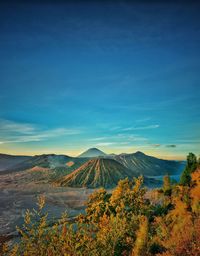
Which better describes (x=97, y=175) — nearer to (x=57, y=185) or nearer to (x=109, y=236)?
(x=57, y=185)

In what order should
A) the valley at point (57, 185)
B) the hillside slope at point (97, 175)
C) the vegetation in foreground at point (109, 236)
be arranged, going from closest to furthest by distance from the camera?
the vegetation in foreground at point (109, 236) → the valley at point (57, 185) → the hillside slope at point (97, 175)

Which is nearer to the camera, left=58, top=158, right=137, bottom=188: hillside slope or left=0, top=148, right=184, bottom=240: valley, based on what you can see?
left=0, top=148, right=184, bottom=240: valley

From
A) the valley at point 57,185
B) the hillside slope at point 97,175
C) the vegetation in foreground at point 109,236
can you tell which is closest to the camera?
the vegetation in foreground at point 109,236

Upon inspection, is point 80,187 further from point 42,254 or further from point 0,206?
point 42,254

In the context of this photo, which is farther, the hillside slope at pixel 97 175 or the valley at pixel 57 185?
the hillside slope at pixel 97 175

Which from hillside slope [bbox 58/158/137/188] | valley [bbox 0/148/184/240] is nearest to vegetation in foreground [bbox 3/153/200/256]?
valley [bbox 0/148/184/240]

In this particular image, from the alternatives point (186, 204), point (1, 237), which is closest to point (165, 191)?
point (186, 204)

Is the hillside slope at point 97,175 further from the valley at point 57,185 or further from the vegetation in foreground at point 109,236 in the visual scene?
the vegetation in foreground at point 109,236

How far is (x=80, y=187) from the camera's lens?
286 feet

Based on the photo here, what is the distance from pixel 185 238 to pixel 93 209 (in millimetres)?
15617

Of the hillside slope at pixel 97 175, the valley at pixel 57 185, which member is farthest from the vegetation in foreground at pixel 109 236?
the hillside slope at pixel 97 175

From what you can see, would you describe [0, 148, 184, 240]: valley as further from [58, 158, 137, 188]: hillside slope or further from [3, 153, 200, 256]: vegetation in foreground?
[3, 153, 200, 256]: vegetation in foreground

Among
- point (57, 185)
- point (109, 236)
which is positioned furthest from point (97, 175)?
point (109, 236)

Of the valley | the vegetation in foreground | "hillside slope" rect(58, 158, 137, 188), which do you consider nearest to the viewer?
the vegetation in foreground
